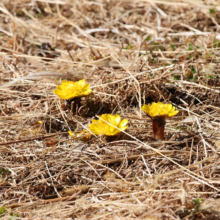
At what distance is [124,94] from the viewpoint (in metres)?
2.61

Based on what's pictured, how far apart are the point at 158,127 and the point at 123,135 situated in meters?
0.26

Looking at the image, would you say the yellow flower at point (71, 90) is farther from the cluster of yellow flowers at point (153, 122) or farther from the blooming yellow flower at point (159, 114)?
the blooming yellow flower at point (159, 114)

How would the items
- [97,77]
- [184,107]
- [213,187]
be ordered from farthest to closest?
[97,77], [184,107], [213,187]

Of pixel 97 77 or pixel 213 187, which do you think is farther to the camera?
pixel 97 77

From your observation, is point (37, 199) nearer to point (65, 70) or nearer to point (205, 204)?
point (205, 204)

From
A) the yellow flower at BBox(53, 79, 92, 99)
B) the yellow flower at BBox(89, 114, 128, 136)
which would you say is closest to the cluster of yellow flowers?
the yellow flower at BBox(89, 114, 128, 136)

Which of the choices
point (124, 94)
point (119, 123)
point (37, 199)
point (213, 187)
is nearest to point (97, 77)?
point (124, 94)

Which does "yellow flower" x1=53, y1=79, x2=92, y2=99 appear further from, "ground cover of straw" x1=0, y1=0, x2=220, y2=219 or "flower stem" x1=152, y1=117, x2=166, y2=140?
"flower stem" x1=152, y1=117, x2=166, y2=140

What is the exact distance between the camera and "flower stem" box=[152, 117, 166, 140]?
79.4 inches

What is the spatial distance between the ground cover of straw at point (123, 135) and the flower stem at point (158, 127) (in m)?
0.05

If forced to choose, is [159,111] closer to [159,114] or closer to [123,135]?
[159,114]

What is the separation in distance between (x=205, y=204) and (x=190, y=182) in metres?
0.19

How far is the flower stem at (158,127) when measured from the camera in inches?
79.4

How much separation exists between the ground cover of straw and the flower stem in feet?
0.15
